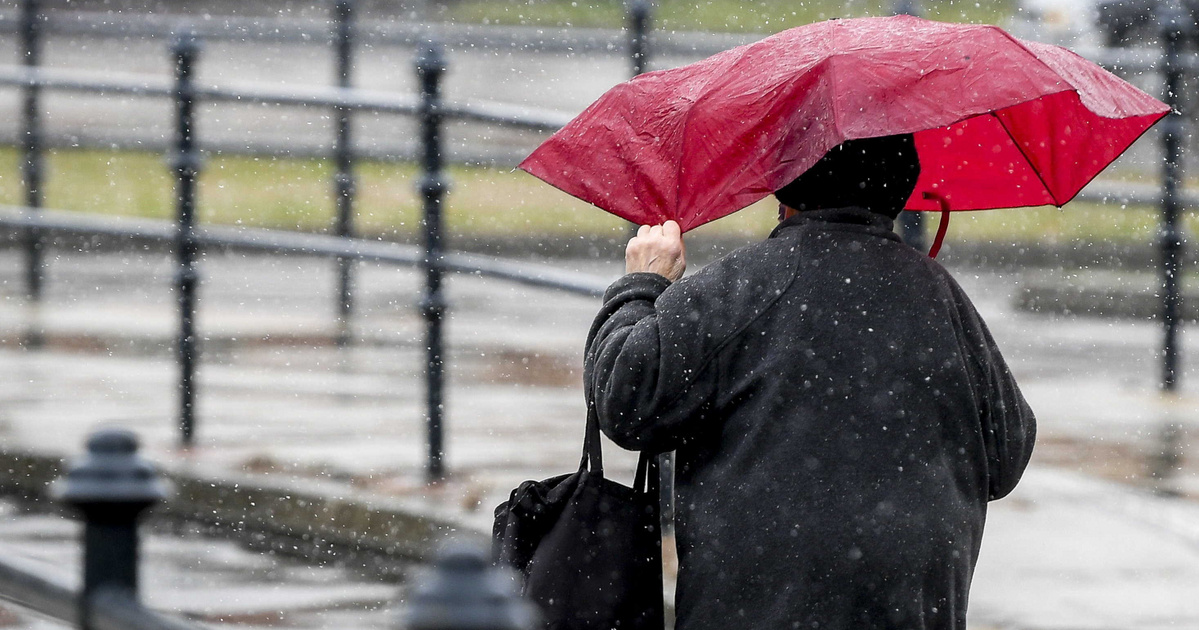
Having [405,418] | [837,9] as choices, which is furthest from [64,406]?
[837,9]

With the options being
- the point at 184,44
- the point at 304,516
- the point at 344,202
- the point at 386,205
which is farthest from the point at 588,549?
the point at 386,205

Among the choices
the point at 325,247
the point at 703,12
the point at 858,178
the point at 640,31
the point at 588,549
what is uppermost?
the point at 703,12

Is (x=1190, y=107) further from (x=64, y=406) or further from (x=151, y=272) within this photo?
(x=64, y=406)

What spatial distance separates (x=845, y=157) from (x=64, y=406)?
461 centimetres

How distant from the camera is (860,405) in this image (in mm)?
2559

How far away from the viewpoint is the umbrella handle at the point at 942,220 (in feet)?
9.52

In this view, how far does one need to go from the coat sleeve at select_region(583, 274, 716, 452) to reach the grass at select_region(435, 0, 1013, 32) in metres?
20.1

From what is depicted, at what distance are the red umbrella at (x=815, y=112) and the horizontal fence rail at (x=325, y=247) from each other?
6.41 ft

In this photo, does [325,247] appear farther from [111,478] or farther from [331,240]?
[111,478]

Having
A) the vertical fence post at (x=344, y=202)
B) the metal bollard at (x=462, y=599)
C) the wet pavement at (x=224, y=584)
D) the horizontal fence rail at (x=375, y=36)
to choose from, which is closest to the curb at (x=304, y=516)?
the wet pavement at (x=224, y=584)

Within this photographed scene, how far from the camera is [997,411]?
2686mm

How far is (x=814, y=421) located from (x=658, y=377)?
0.21 m

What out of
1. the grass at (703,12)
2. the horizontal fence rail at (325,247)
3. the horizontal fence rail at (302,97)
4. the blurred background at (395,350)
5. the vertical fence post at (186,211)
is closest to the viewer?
the blurred background at (395,350)

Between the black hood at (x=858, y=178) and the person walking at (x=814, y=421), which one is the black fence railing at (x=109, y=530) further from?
the black hood at (x=858, y=178)
